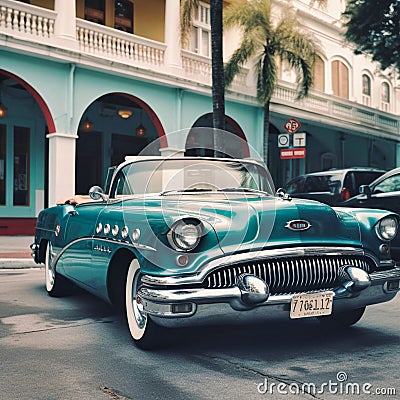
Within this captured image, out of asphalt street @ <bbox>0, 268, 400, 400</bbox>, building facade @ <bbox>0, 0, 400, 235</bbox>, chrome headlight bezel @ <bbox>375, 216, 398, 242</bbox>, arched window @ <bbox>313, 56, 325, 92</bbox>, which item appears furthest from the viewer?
arched window @ <bbox>313, 56, 325, 92</bbox>

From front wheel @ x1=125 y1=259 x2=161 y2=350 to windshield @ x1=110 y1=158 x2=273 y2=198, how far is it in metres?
0.88

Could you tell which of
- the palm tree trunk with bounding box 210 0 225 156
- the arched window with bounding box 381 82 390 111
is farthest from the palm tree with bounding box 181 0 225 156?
the arched window with bounding box 381 82 390 111

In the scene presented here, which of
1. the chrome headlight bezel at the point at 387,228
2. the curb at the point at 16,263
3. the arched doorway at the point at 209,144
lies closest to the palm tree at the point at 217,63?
the curb at the point at 16,263

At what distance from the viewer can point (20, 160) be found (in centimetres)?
1675

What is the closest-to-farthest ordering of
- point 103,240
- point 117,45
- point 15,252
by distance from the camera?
1. point 103,240
2. point 15,252
3. point 117,45

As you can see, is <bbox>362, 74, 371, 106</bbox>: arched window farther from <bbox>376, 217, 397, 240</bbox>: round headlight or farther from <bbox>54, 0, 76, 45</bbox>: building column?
<bbox>376, 217, 397, 240</bbox>: round headlight

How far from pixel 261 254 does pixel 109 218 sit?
1.41 meters

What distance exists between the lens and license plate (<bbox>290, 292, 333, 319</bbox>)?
400 centimetres

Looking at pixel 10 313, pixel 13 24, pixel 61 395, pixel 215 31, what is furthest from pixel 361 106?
pixel 61 395

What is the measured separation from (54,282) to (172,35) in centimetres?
1153

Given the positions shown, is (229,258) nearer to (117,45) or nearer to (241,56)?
(117,45)

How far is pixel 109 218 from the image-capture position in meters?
4.79

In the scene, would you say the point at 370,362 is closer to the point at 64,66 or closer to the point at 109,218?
the point at 109,218

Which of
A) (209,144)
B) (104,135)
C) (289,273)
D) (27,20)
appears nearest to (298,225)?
(289,273)
